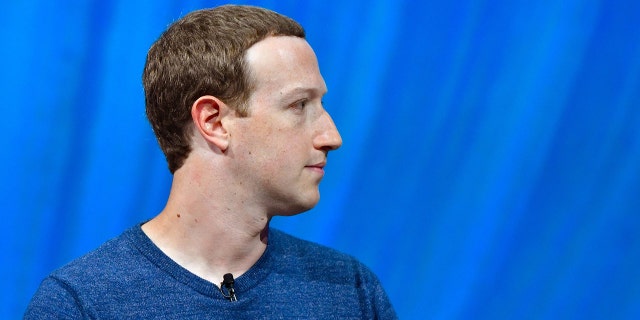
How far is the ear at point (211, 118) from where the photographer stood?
58.1 inches

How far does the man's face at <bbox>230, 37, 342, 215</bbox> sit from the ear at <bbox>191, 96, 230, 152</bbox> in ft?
0.06

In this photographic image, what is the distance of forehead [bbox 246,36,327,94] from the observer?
148cm

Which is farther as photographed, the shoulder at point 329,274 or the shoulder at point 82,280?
the shoulder at point 329,274

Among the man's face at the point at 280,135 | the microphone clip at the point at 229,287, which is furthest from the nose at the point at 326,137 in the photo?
the microphone clip at the point at 229,287

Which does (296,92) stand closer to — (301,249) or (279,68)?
(279,68)

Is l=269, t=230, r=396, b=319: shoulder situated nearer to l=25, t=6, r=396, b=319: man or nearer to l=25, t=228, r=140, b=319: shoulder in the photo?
l=25, t=6, r=396, b=319: man

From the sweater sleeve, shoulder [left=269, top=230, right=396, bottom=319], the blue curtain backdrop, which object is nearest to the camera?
the sweater sleeve

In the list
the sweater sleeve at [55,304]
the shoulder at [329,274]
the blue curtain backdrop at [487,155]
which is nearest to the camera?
the sweater sleeve at [55,304]

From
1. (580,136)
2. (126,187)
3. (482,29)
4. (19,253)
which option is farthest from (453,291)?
(19,253)

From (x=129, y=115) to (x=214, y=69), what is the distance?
45 centimetres

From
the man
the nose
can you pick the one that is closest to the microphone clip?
the man

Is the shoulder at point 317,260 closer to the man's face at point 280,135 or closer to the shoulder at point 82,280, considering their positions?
the man's face at point 280,135

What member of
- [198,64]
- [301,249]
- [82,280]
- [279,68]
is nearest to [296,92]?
[279,68]

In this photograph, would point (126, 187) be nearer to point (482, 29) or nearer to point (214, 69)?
point (214, 69)
